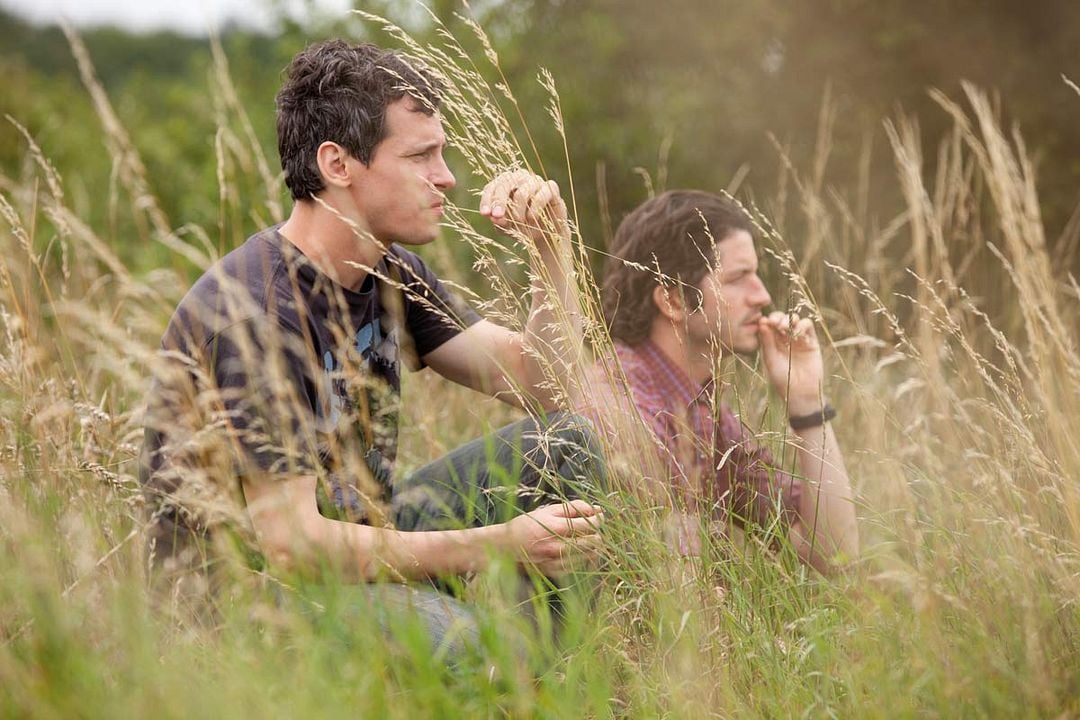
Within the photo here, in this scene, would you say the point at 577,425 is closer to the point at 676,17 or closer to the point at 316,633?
the point at 316,633

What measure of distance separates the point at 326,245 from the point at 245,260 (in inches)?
8.4

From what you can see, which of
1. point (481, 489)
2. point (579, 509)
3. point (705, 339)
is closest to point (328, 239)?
point (481, 489)

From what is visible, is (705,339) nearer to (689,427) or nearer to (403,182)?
(689,427)

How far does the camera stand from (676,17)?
8953mm

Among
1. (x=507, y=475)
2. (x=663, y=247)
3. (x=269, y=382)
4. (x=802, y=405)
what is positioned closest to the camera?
(x=269, y=382)

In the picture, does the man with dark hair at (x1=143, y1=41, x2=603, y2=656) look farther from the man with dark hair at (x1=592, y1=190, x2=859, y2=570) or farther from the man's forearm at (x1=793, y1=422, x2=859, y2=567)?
the man's forearm at (x1=793, y1=422, x2=859, y2=567)

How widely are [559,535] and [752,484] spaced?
0.46 meters

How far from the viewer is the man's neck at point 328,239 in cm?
238

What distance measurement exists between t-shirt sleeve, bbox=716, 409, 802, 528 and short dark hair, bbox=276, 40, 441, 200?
3.47 ft

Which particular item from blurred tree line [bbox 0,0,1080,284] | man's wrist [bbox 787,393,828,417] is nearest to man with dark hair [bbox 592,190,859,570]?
man's wrist [bbox 787,393,828,417]

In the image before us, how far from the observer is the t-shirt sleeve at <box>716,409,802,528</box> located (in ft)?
6.52

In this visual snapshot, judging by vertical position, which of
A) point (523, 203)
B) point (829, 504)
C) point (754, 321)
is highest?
point (523, 203)

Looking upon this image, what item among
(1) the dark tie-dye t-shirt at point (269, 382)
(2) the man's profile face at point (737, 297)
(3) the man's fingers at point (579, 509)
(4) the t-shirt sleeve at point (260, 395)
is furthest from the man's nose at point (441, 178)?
(3) the man's fingers at point (579, 509)

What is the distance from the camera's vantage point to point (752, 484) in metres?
2.17
